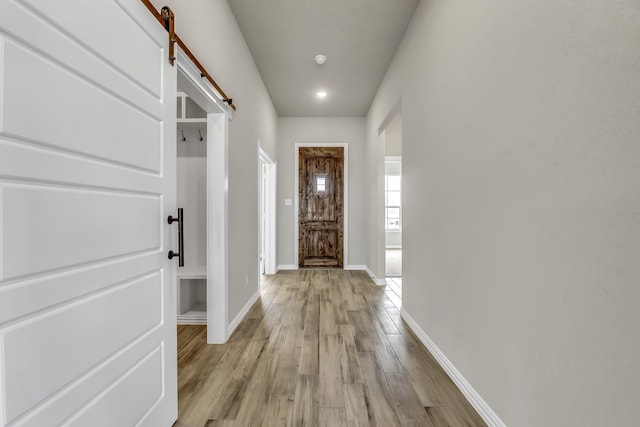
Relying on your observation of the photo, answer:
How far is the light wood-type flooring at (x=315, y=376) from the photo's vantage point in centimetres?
155

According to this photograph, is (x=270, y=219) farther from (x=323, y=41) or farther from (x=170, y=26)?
(x=170, y=26)

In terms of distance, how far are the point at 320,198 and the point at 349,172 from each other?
718 mm

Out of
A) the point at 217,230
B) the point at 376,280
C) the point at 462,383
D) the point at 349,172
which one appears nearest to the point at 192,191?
the point at 217,230

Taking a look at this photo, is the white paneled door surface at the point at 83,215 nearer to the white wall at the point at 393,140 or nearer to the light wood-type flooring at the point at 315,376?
the light wood-type flooring at the point at 315,376

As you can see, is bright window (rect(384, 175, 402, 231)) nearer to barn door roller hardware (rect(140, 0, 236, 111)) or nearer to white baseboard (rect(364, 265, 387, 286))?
white baseboard (rect(364, 265, 387, 286))

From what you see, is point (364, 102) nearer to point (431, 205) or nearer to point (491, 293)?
point (431, 205)

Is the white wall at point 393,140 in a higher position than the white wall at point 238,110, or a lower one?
higher

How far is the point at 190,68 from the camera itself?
70.6 inches

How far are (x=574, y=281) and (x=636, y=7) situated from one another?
81cm

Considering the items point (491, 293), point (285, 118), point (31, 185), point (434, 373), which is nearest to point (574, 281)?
point (491, 293)

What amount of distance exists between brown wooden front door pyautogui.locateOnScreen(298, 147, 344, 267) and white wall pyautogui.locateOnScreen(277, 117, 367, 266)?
0.15 metres

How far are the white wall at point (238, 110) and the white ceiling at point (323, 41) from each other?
0.64 feet

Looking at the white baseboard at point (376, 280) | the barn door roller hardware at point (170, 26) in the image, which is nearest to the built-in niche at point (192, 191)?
the barn door roller hardware at point (170, 26)

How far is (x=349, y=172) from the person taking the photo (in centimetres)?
557
